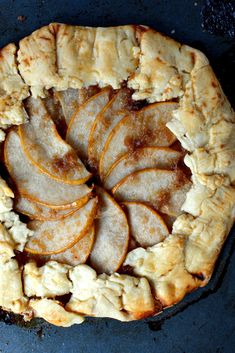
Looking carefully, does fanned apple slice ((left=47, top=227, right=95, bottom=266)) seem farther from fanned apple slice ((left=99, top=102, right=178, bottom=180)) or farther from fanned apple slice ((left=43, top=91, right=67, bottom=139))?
fanned apple slice ((left=43, top=91, right=67, bottom=139))

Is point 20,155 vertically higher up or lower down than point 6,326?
Answer: higher up

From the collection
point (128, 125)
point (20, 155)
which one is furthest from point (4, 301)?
point (128, 125)

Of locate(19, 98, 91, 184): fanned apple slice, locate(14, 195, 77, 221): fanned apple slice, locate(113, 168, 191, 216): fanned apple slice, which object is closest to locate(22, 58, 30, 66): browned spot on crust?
locate(19, 98, 91, 184): fanned apple slice

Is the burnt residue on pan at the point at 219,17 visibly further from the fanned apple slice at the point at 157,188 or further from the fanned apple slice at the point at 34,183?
the fanned apple slice at the point at 34,183

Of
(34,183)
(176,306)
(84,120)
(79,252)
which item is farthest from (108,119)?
(176,306)

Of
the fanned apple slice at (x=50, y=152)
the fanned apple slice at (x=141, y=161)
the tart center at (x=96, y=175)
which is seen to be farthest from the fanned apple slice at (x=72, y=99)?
the fanned apple slice at (x=141, y=161)

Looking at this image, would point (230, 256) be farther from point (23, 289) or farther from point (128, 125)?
point (23, 289)
